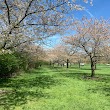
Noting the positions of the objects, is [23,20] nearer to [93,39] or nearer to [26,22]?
[26,22]

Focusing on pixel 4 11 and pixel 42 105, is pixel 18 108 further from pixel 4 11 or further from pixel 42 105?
pixel 4 11

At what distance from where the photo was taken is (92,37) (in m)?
29.0

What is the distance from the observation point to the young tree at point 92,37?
28.8 metres

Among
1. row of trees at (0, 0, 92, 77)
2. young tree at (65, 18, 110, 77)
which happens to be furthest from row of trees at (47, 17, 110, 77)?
row of trees at (0, 0, 92, 77)

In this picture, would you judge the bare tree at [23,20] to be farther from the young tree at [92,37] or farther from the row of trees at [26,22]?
the young tree at [92,37]

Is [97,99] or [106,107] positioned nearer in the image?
[106,107]

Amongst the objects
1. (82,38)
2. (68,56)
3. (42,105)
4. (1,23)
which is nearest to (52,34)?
(1,23)

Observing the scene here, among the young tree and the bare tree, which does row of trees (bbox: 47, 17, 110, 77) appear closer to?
the young tree

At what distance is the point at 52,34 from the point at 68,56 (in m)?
46.4

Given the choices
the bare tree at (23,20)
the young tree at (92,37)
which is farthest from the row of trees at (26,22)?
the young tree at (92,37)

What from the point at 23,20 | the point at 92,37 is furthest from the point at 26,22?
the point at 92,37

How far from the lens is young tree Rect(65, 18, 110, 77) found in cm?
2878

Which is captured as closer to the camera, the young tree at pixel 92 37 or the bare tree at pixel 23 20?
the bare tree at pixel 23 20

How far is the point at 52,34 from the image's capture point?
673 inches
